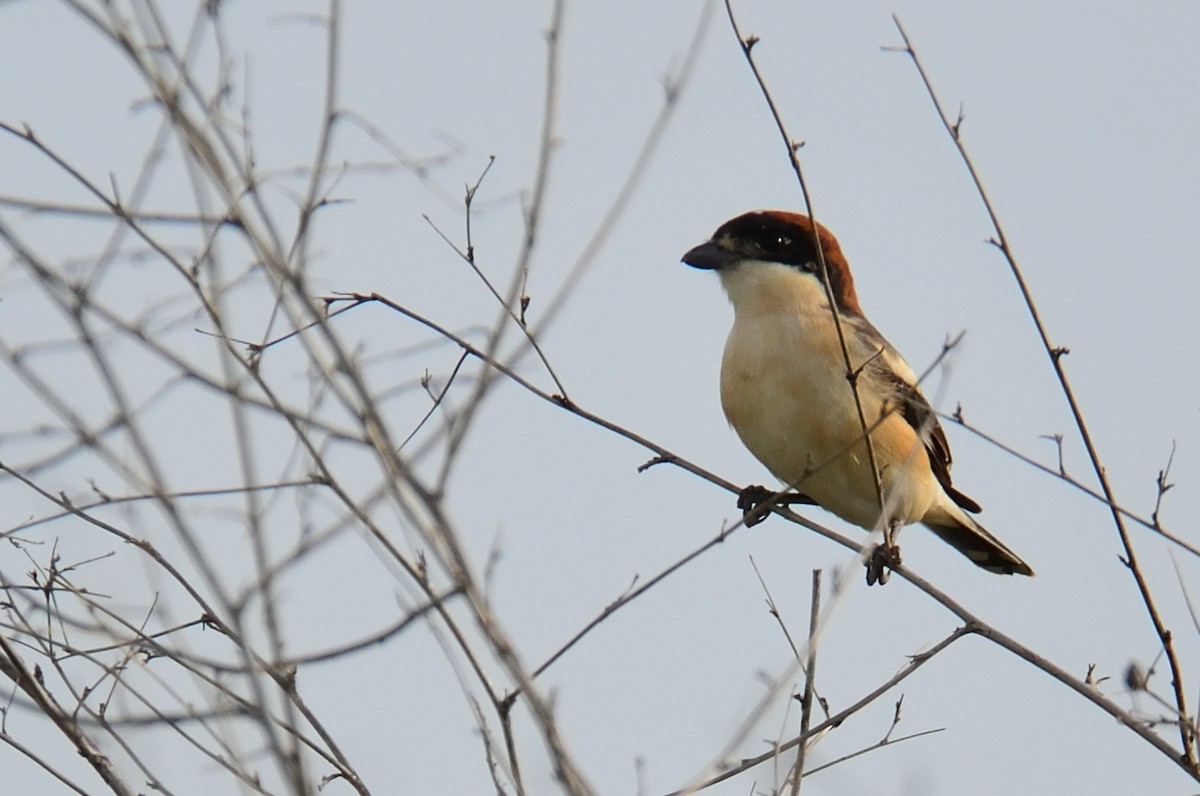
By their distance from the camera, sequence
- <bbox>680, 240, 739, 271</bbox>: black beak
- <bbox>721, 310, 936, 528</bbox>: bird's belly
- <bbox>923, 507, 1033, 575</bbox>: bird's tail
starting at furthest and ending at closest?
<bbox>923, 507, 1033, 575</bbox>: bird's tail, <bbox>680, 240, 739, 271</bbox>: black beak, <bbox>721, 310, 936, 528</bbox>: bird's belly

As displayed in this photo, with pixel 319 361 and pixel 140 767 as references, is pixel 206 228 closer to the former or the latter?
pixel 319 361

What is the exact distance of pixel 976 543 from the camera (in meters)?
6.76

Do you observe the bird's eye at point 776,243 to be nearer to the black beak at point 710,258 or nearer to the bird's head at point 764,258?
the bird's head at point 764,258

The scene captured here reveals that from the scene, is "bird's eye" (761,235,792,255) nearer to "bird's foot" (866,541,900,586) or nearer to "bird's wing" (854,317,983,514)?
"bird's wing" (854,317,983,514)

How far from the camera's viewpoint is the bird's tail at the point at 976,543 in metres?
6.65

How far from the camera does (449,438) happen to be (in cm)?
297

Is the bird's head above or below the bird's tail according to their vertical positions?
above

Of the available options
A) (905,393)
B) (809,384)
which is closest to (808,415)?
(809,384)

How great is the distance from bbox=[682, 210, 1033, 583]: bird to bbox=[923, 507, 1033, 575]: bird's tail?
242 millimetres

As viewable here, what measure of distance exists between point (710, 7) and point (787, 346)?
6.22 ft

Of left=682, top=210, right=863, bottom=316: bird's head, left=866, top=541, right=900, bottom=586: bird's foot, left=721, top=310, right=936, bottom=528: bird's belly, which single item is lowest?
left=866, top=541, right=900, bottom=586: bird's foot

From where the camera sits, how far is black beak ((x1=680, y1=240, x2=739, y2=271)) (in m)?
6.05

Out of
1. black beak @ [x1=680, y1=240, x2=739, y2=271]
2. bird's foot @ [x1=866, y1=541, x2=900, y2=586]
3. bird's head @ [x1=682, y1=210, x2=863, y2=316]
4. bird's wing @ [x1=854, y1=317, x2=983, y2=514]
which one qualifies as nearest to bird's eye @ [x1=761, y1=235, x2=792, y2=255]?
bird's head @ [x1=682, y1=210, x2=863, y2=316]

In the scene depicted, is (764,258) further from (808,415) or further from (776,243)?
(808,415)
